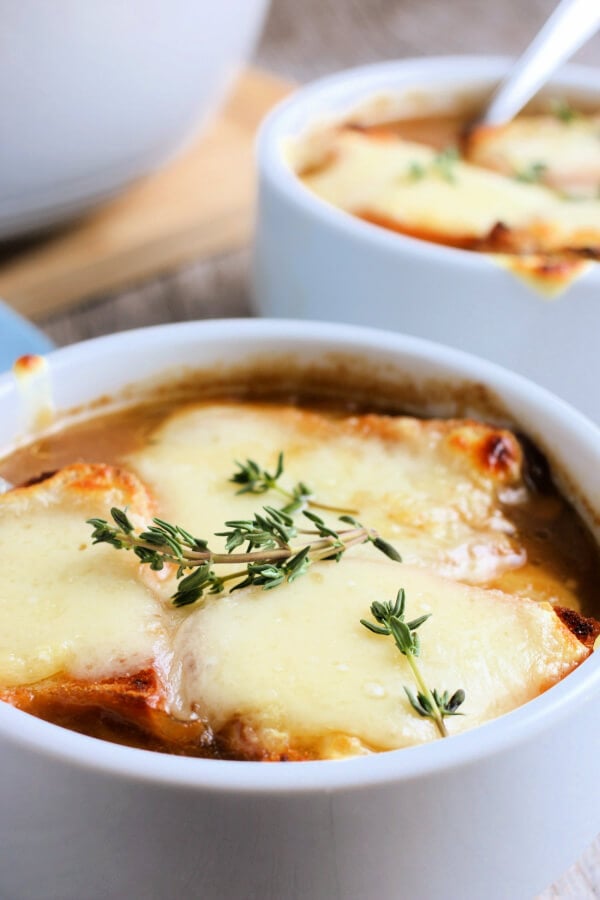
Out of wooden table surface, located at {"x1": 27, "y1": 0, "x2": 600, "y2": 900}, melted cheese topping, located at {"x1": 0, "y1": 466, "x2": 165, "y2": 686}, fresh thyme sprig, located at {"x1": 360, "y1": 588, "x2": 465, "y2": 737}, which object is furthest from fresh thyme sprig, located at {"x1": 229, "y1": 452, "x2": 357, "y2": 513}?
wooden table surface, located at {"x1": 27, "y1": 0, "x2": 600, "y2": 900}

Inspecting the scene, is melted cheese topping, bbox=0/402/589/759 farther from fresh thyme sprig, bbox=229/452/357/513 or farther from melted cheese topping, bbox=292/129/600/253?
melted cheese topping, bbox=292/129/600/253

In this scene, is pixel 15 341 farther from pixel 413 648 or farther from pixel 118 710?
pixel 413 648

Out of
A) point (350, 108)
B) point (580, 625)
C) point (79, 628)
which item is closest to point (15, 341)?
point (79, 628)

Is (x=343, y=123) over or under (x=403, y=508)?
under

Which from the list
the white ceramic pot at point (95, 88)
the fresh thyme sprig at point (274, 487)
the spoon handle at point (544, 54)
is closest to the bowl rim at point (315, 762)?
the fresh thyme sprig at point (274, 487)

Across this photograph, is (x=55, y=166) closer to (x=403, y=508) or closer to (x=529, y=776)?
(x=403, y=508)

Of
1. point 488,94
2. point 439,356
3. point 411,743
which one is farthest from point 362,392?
point 488,94
